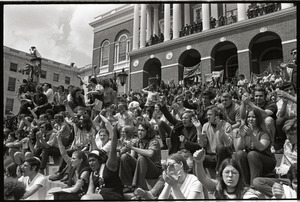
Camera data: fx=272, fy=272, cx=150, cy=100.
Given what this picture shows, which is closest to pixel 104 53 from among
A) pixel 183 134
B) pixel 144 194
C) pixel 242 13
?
pixel 242 13

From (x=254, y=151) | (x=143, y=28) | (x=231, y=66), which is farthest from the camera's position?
(x=143, y=28)

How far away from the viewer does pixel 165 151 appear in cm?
539

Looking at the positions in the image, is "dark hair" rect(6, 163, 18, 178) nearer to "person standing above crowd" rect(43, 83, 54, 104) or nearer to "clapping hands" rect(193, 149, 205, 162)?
"clapping hands" rect(193, 149, 205, 162)

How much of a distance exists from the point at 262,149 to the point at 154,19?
78.0ft

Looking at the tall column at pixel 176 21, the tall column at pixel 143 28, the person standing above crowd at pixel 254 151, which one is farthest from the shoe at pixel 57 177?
the tall column at pixel 143 28

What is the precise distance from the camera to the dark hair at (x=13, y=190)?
11.4ft

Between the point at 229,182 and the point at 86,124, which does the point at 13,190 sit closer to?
the point at 86,124

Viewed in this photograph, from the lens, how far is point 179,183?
313 centimetres

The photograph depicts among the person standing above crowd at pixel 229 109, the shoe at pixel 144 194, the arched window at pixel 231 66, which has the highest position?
the arched window at pixel 231 66

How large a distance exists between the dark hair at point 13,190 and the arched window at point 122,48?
77.7ft

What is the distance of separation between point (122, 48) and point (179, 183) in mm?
25895

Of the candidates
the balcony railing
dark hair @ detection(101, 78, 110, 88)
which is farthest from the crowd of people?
the balcony railing

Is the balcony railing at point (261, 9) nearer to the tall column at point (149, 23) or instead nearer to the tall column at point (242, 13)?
the tall column at point (242, 13)

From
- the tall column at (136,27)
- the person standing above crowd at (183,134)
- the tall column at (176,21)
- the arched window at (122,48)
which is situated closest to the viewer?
the person standing above crowd at (183,134)
